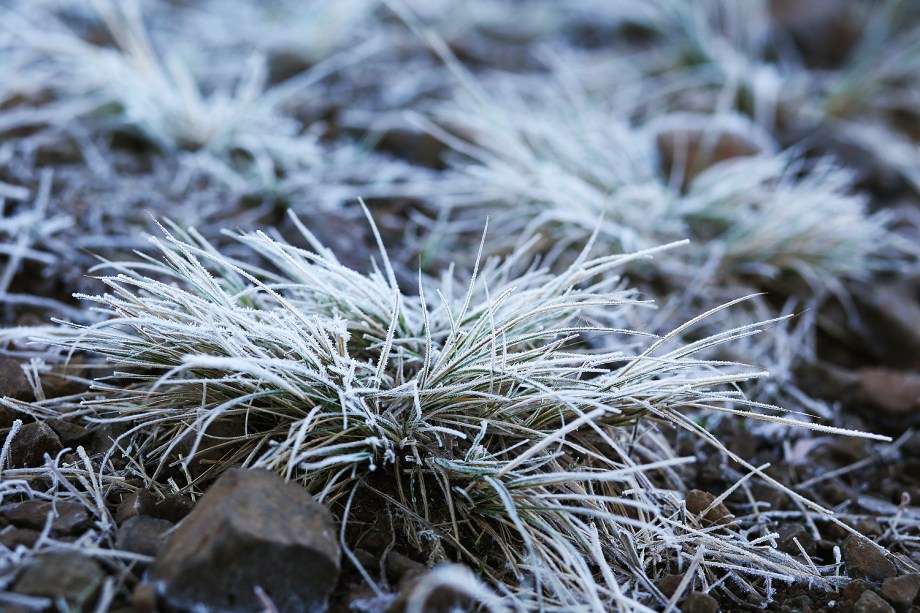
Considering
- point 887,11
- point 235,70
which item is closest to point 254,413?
point 235,70

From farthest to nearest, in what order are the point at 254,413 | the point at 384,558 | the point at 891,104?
the point at 891,104 → the point at 254,413 → the point at 384,558

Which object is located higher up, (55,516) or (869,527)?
(55,516)

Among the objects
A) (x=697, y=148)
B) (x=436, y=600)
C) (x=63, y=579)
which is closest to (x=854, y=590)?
(x=436, y=600)

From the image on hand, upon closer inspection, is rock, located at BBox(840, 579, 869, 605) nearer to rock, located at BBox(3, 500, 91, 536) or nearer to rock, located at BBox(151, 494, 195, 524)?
rock, located at BBox(151, 494, 195, 524)

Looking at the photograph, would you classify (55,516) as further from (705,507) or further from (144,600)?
(705,507)

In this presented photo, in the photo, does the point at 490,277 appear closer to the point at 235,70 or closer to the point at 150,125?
the point at 150,125

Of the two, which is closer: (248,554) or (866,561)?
(248,554)

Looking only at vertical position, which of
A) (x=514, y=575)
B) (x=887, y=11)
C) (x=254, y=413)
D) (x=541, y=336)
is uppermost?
(x=887, y=11)
